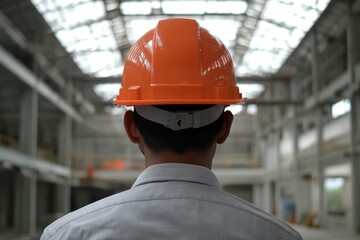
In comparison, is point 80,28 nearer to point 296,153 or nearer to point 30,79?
point 30,79

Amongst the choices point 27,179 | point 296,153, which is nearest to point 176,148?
point 27,179

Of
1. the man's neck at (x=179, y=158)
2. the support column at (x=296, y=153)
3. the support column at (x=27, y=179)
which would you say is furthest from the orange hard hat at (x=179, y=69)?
the support column at (x=296, y=153)

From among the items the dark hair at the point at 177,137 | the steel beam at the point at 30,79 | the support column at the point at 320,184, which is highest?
the steel beam at the point at 30,79

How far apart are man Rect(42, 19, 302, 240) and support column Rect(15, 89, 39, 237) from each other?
20.1m

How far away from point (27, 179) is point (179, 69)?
20601mm

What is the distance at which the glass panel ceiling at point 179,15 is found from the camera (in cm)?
2155

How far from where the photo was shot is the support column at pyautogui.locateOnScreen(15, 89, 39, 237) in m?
20.8

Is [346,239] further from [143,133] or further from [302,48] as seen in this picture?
[143,133]

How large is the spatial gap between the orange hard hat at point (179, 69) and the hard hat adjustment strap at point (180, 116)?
0.03m

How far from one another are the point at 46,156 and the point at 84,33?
724cm

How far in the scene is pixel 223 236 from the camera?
131 centimetres

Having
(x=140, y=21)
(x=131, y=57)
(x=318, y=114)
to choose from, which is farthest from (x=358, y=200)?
(x=131, y=57)

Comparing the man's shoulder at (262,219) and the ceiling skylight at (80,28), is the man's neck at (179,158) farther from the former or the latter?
the ceiling skylight at (80,28)

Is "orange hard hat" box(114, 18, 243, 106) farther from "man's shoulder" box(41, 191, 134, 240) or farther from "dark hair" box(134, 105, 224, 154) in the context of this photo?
"man's shoulder" box(41, 191, 134, 240)
